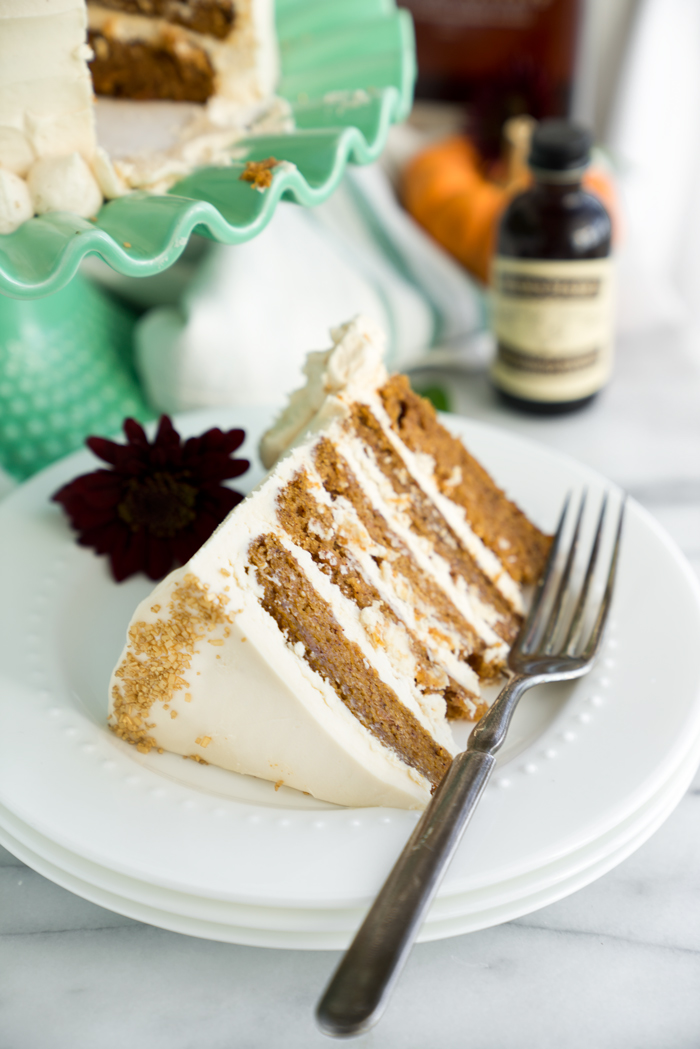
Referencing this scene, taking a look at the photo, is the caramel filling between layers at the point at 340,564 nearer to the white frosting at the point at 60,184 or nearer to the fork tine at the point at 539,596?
the fork tine at the point at 539,596

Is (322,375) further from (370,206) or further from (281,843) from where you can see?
(370,206)

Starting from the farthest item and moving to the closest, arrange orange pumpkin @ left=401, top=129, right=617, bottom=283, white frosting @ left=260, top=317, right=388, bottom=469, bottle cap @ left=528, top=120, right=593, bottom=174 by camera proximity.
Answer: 1. orange pumpkin @ left=401, top=129, right=617, bottom=283
2. bottle cap @ left=528, top=120, right=593, bottom=174
3. white frosting @ left=260, top=317, right=388, bottom=469

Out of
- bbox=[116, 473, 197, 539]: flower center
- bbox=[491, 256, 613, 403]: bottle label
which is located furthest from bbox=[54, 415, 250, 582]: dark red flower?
bbox=[491, 256, 613, 403]: bottle label

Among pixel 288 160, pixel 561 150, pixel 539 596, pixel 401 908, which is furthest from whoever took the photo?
pixel 561 150

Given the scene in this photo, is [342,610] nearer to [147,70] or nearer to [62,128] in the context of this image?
[62,128]

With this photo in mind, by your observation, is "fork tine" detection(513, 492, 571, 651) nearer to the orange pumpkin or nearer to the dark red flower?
the dark red flower

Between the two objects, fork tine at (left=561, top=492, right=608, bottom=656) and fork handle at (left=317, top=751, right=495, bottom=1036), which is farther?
fork tine at (left=561, top=492, right=608, bottom=656)

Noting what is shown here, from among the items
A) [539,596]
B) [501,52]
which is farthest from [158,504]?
[501,52]

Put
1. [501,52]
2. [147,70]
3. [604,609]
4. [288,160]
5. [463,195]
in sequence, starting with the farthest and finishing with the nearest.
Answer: [501,52], [463,195], [147,70], [604,609], [288,160]
